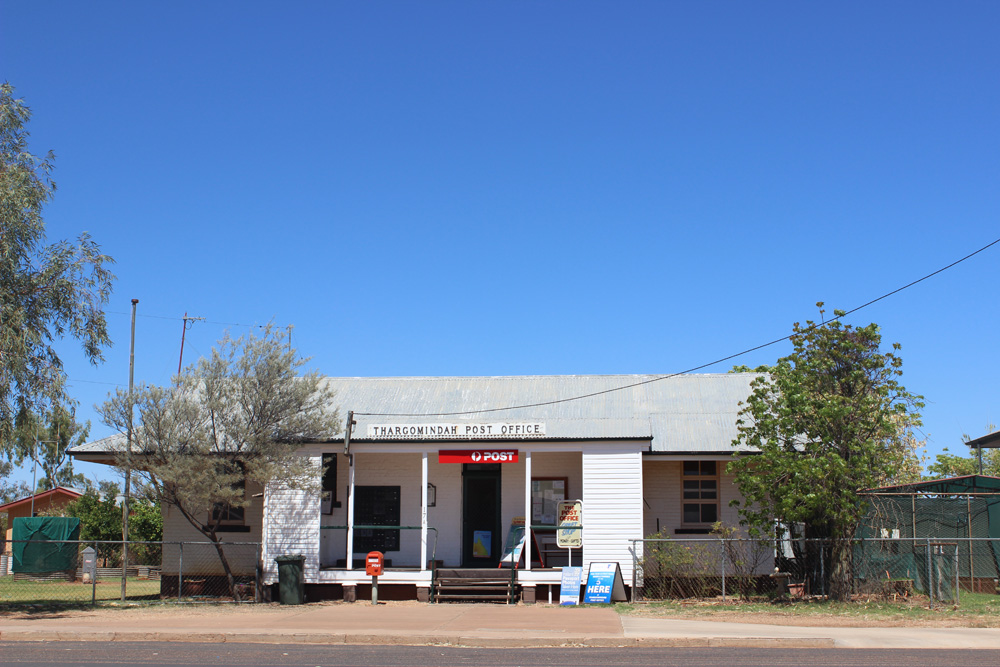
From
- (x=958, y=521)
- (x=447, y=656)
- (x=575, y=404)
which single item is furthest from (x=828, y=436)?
(x=447, y=656)

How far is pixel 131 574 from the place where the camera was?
3616cm

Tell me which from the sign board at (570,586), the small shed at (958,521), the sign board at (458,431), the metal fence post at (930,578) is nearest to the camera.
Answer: the metal fence post at (930,578)

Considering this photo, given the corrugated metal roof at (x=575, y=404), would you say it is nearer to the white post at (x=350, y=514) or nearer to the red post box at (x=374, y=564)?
the white post at (x=350, y=514)

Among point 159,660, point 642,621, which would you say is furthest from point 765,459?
point 159,660

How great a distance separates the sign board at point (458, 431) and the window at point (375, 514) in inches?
106

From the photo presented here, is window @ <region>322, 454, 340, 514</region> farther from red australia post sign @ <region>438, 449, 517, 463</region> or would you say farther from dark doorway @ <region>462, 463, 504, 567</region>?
dark doorway @ <region>462, 463, 504, 567</region>

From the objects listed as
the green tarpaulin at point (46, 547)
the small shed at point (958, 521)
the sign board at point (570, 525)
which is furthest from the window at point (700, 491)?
the green tarpaulin at point (46, 547)

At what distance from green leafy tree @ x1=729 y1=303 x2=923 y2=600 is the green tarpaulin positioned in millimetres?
24223

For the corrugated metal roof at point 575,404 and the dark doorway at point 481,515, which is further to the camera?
the dark doorway at point 481,515

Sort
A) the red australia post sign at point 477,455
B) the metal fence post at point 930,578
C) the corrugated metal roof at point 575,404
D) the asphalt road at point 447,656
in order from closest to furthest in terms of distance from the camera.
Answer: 1. the asphalt road at point 447,656
2. the metal fence post at point 930,578
3. the red australia post sign at point 477,455
4. the corrugated metal roof at point 575,404

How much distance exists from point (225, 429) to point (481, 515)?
6.82m

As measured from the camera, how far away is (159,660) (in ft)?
41.2

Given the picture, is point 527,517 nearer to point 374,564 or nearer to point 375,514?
point 374,564

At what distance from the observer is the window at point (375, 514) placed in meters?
23.5
